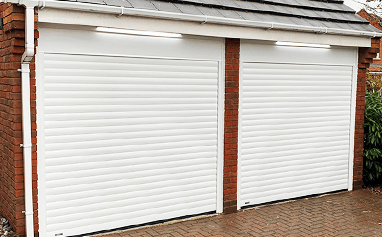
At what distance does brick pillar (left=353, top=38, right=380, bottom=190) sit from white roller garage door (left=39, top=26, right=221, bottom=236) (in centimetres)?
351

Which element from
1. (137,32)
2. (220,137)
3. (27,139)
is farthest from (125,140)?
(220,137)

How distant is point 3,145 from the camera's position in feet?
21.2

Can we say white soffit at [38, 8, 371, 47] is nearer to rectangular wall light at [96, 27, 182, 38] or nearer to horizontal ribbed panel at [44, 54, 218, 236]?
rectangular wall light at [96, 27, 182, 38]

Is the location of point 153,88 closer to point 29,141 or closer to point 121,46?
point 121,46

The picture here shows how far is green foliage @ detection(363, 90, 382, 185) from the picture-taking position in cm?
927

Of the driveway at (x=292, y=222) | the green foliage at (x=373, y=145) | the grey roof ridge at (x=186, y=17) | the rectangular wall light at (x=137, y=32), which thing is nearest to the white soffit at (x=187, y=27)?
the grey roof ridge at (x=186, y=17)

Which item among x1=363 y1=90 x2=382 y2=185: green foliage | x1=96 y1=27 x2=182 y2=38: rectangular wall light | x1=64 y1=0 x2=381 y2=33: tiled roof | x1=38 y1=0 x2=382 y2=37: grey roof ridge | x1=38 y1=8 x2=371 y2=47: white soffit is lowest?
x1=363 y1=90 x2=382 y2=185: green foliage

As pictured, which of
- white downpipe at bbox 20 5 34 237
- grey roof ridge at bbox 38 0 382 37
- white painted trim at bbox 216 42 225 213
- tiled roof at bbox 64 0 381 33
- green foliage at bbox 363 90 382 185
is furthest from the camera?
green foliage at bbox 363 90 382 185

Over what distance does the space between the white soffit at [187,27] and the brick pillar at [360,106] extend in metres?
0.32

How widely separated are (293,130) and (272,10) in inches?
89.6

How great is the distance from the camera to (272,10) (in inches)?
306

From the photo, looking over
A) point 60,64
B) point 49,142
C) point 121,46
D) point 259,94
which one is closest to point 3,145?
point 49,142

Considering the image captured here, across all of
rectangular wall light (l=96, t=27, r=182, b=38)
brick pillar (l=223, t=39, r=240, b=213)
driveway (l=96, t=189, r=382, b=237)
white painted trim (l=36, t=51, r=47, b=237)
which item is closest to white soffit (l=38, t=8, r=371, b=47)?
rectangular wall light (l=96, t=27, r=182, b=38)

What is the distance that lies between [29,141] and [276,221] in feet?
13.4
